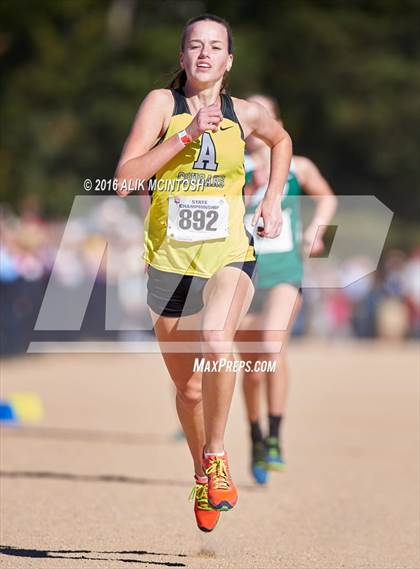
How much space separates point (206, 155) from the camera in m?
5.47

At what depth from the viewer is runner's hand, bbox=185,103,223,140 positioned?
5238mm

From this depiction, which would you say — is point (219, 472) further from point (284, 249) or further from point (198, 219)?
point (284, 249)

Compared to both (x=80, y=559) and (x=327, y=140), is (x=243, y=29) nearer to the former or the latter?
(x=327, y=140)

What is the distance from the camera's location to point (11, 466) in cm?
870

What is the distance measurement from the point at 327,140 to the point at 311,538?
115ft

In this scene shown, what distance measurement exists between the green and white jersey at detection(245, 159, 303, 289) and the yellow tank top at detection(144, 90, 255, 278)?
2589 millimetres

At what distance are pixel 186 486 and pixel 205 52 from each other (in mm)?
3413

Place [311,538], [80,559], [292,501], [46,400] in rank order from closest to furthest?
[80,559] < [311,538] < [292,501] < [46,400]

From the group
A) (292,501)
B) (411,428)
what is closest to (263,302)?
(292,501)

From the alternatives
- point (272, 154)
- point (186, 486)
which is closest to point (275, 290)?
point (186, 486)

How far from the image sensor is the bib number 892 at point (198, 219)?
5566mm

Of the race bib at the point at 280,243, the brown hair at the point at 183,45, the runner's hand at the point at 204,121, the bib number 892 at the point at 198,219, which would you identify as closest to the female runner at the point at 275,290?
the race bib at the point at 280,243

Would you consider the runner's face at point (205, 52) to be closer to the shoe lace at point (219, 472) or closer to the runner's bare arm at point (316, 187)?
the shoe lace at point (219, 472)

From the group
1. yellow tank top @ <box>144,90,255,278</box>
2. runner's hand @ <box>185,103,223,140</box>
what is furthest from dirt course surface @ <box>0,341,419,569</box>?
runner's hand @ <box>185,103,223,140</box>
